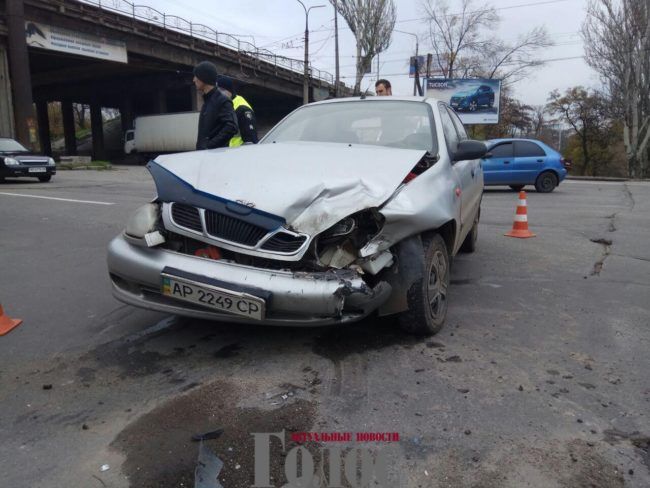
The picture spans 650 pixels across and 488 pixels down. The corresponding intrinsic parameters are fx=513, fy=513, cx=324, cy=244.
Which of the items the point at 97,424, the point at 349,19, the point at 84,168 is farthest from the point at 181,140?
the point at 97,424

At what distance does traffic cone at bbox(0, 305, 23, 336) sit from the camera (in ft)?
11.6

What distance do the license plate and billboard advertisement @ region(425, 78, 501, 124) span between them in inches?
1383

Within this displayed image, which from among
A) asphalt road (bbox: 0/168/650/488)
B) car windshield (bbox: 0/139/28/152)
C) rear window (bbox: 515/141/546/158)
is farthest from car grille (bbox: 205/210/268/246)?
car windshield (bbox: 0/139/28/152)

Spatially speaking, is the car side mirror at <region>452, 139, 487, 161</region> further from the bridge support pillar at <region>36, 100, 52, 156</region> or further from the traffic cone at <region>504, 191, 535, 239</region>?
the bridge support pillar at <region>36, 100, 52, 156</region>

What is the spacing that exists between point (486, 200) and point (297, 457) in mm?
11116

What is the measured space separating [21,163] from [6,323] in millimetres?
13536

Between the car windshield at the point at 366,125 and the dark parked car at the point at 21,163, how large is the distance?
13.4 metres

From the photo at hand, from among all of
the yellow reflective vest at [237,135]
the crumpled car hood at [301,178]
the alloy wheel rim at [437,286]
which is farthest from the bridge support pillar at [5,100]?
the alloy wheel rim at [437,286]

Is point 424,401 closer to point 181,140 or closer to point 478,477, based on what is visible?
point 478,477

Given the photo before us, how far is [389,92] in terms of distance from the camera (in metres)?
7.98

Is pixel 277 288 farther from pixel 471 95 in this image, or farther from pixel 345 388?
pixel 471 95

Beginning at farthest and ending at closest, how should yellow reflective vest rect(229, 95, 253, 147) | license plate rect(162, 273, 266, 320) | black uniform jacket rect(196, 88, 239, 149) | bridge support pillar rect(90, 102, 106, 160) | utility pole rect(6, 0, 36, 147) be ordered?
bridge support pillar rect(90, 102, 106, 160), utility pole rect(6, 0, 36, 147), yellow reflective vest rect(229, 95, 253, 147), black uniform jacket rect(196, 88, 239, 149), license plate rect(162, 273, 266, 320)

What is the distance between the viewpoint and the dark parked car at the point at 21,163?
48.7 ft

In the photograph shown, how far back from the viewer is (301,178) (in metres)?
2.97
